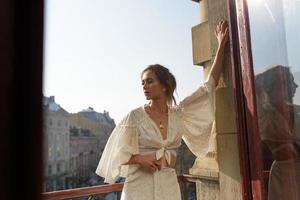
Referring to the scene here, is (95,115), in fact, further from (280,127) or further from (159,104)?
(280,127)

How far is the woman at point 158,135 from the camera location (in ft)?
6.43

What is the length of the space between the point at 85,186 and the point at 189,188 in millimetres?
916

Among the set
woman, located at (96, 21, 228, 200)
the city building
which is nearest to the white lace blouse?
woman, located at (96, 21, 228, 200)

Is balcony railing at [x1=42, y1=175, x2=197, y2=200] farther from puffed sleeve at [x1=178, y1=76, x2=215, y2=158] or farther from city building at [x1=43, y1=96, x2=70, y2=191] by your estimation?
city building at [x1=43, y1=96, x2=70, y2=191]

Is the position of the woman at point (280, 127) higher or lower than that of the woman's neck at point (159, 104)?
lower

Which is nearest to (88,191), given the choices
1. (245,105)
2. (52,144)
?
(245,105)

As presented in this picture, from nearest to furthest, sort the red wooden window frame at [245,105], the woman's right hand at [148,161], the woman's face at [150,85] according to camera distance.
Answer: the red wooden window frame at [245,105] < the woman's right hand at [148,161] < the woman's face at [150,85]

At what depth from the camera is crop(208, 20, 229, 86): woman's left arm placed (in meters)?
1.85

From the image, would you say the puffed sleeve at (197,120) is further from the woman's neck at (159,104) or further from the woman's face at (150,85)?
the woman's face at (150,85)

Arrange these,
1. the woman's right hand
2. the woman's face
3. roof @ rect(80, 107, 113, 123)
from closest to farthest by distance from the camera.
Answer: roof @ rect(80, 107, 113, 123) → the woman's right hand → the woman's face

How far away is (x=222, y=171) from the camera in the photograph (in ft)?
6.24

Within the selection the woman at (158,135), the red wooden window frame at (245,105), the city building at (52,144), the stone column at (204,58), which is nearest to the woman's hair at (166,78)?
the woman at (158,135)
